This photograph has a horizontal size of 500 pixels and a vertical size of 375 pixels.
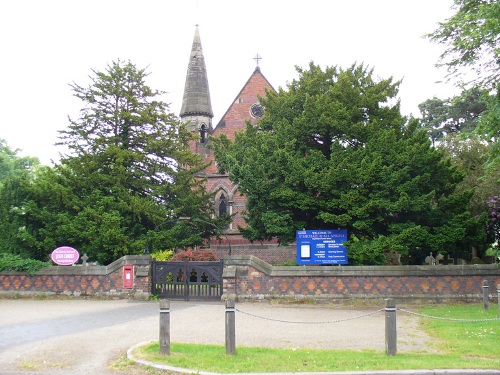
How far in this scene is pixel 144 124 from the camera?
2261cm

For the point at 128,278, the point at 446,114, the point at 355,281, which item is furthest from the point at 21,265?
the point at 446,114

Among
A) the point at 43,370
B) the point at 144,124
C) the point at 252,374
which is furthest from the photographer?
the point at 144,124

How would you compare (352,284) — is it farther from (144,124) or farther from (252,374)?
(144,124)

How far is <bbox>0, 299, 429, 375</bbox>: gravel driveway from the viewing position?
814 centimetres

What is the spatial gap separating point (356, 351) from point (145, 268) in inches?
413

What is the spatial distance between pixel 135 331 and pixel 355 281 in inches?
323

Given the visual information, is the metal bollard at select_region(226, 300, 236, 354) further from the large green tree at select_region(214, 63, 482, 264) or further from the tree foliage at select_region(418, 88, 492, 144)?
the tree foliage at select_region(418, 88, 492, 144)

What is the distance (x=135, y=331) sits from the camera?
10.7 meters

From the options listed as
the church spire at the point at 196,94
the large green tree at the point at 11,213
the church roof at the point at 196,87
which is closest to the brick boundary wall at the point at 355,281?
the large green tree at the point at 11,213

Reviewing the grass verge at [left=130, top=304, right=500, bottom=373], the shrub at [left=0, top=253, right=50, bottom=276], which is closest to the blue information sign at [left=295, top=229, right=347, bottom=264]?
the grass verge at [left=130, top=304, right=500, bottom=373]

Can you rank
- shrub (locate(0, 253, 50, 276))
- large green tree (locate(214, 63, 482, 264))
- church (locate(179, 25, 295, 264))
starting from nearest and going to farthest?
1. large green tree (locate(214, 63, 482, 264))
2. shrub (locate(0, 253, 50, 276))
3. church (locate(179, 25, 295, 264))

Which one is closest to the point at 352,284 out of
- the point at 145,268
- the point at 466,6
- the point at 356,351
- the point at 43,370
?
the point at 145,268

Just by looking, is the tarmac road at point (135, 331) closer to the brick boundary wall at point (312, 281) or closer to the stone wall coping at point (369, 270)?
the brick boundary wall at point (312, 281)

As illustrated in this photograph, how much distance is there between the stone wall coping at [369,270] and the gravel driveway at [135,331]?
1.31m
